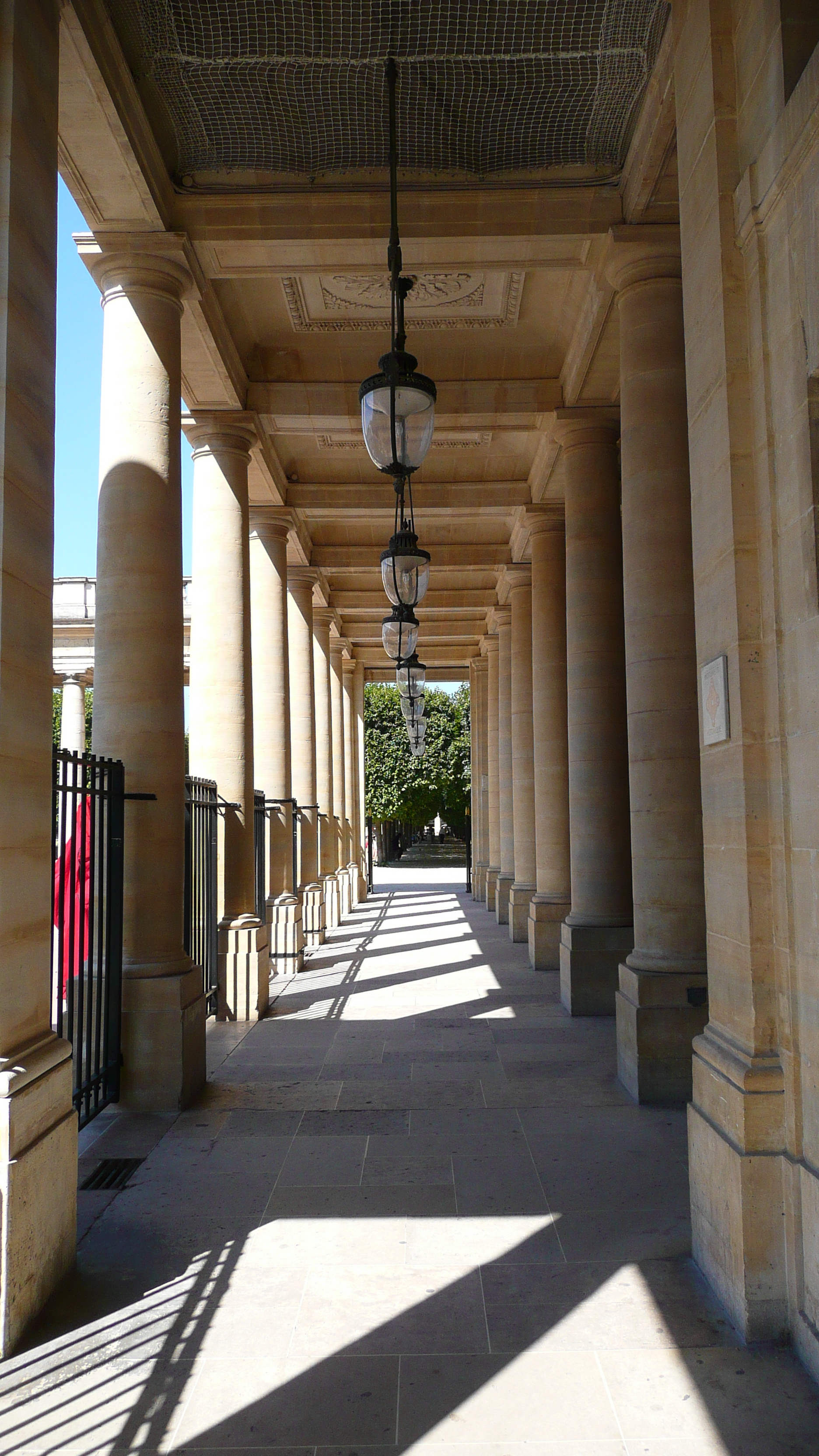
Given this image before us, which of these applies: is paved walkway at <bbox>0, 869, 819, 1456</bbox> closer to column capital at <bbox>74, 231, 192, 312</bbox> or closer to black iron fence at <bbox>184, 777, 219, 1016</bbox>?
black iron fence at <bbox>184, 777, 219, 1016</bbox>

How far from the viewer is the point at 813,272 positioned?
421 centimetres

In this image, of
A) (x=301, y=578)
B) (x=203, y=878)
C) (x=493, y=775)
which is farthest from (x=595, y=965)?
(x=493, y=775)

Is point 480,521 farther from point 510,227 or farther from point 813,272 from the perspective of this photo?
point 813,272

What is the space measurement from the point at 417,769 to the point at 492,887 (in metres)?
27.1

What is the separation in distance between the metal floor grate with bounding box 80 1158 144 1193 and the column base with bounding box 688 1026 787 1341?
3.54m

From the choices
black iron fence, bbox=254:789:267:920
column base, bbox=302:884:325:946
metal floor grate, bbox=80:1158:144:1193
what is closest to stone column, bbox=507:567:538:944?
column base, bbox=302:884:325:946

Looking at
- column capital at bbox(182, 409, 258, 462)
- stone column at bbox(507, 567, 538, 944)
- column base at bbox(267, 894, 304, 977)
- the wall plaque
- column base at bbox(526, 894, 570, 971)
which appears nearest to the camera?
the wall plaque

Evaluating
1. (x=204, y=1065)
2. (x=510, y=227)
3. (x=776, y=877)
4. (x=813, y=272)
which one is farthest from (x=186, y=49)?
(x=204, y=1065)

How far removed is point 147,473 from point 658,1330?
687 centimetres

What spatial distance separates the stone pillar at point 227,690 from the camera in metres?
11.3

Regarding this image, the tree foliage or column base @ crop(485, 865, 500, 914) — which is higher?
the tree foliage

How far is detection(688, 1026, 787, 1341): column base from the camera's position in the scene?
4.36 metres

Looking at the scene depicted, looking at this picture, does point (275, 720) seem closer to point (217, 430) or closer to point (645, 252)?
point (217, 430)

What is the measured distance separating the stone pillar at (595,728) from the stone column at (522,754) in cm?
641
